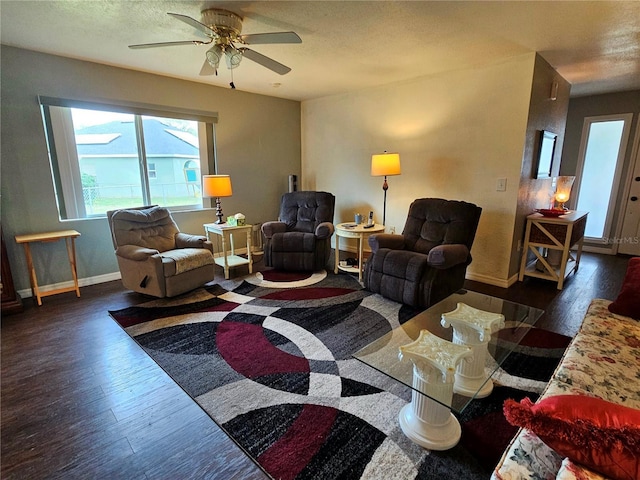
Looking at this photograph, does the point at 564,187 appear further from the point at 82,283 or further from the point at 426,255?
the point at 82,283

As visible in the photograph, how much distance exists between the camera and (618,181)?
4.86m

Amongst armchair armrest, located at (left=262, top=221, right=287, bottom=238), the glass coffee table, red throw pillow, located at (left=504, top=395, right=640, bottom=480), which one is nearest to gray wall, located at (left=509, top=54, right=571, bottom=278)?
the glass coffee table

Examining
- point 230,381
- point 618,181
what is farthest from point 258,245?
point 618,181

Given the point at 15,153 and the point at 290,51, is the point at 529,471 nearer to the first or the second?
the point at 290,51

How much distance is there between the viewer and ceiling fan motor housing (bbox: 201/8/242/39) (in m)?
2.29

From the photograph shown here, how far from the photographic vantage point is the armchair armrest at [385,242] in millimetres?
3344

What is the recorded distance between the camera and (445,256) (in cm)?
286

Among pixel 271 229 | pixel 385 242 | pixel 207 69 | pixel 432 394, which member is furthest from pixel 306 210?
pixel 432 394

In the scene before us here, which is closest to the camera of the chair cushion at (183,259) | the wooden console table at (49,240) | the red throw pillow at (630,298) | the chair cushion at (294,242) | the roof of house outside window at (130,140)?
the red throw pillow at (630,298)

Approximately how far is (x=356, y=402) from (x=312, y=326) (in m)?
0.92

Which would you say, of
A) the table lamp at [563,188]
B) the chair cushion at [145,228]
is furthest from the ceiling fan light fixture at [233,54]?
the table lamp at [563,188]

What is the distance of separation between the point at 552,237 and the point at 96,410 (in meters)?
4.25

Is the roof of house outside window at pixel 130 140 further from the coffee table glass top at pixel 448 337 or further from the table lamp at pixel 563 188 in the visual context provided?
the table lamp at pixel 563 188

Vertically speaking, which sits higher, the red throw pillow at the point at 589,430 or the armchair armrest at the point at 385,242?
the red throw pillow at the point at 589,430
